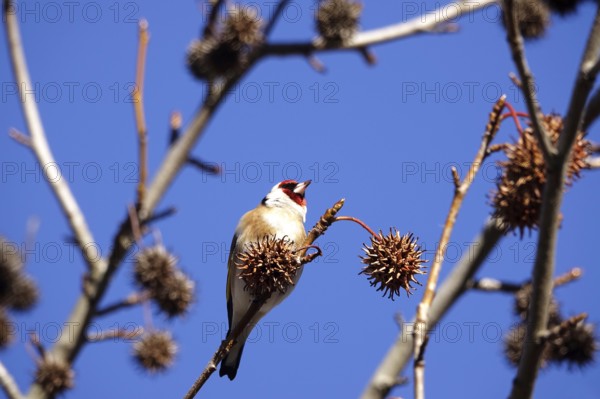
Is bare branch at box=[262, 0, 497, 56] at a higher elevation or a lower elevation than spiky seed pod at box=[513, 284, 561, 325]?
higher

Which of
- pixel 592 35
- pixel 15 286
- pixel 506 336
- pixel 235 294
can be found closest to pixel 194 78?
pixel 235 294

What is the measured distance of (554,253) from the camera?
1820 millimetres

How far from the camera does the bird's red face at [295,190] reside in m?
5.41

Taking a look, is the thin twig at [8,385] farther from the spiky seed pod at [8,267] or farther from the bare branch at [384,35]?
the bare branch at [384,35]

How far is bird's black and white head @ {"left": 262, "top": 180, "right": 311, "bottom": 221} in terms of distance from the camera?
526 cm

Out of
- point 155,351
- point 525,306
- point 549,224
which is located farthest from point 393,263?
point 155,351

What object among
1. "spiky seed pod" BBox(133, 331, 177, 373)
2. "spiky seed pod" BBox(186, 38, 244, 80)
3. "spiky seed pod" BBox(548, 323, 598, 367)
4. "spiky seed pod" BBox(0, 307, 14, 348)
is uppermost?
"spiky seed pod" BBox(186, 38, 244, 80)

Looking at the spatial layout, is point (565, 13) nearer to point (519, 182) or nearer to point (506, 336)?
point (506, 336)

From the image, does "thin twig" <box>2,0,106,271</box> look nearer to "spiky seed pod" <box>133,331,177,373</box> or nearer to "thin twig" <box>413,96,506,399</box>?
"spiky seed pod" <box>133,331,177,373</box>

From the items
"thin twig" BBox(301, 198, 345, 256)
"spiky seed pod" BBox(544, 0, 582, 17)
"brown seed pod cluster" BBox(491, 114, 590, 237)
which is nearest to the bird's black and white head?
"spiky seed pod" BBox(544, 0, 582, 17)

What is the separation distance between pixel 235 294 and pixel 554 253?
10.6ft

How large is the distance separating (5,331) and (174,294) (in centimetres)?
126

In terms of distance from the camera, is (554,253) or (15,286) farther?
(15,286)

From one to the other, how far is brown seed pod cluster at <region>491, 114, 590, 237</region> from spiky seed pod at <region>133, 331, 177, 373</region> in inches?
91.7
